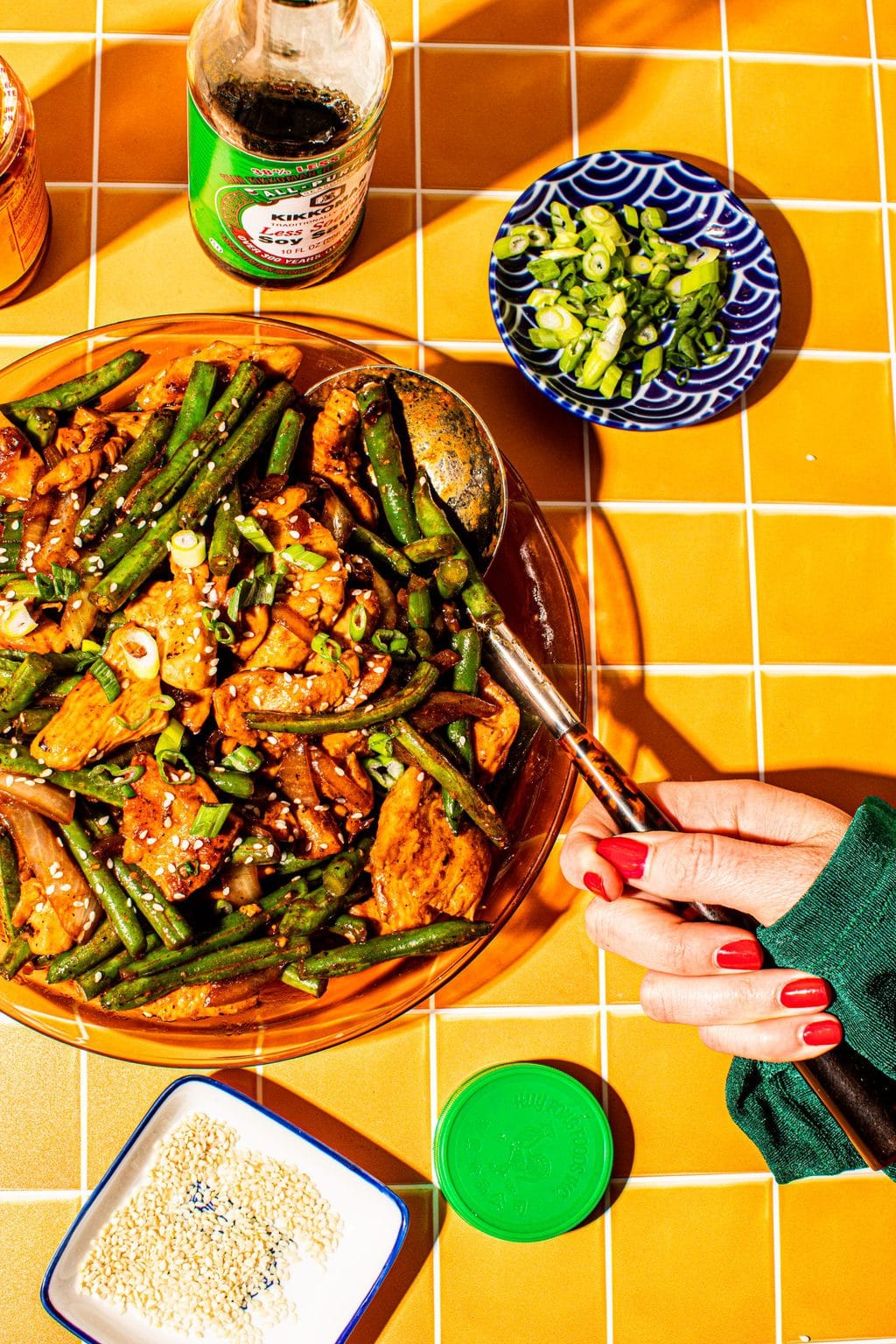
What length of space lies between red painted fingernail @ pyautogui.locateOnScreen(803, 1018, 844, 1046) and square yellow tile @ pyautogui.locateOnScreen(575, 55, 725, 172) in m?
1.93

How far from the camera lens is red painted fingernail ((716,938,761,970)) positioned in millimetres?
1762

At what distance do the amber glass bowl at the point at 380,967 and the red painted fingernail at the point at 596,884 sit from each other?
15 centimetres

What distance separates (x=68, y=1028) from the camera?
1923 mm

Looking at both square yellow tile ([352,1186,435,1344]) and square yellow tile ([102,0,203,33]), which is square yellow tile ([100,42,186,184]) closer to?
square yellow tile ([102,0,203,33])

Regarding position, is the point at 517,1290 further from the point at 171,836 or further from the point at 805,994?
the point at 171,836

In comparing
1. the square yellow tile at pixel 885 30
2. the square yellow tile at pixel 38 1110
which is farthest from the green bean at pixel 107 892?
the square yellow tile at pixel 885 30

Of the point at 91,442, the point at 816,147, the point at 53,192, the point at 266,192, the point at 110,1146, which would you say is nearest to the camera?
the point at 266,192

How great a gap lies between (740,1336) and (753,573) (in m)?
1.65

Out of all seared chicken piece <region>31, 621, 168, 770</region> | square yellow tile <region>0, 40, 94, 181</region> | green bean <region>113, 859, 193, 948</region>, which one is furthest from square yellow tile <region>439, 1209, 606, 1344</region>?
square yellow tile <region>0, 40, 94, 181</region>

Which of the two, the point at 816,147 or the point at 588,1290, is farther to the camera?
the point at 816,147

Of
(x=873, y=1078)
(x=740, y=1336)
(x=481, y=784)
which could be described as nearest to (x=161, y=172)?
(x=481, y=784)

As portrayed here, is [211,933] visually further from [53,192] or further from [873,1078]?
[53,192]

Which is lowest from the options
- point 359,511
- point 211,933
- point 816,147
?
point 211,933

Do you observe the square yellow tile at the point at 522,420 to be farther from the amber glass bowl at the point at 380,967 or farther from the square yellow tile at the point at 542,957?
the square yellow tile at the point at 542,957
